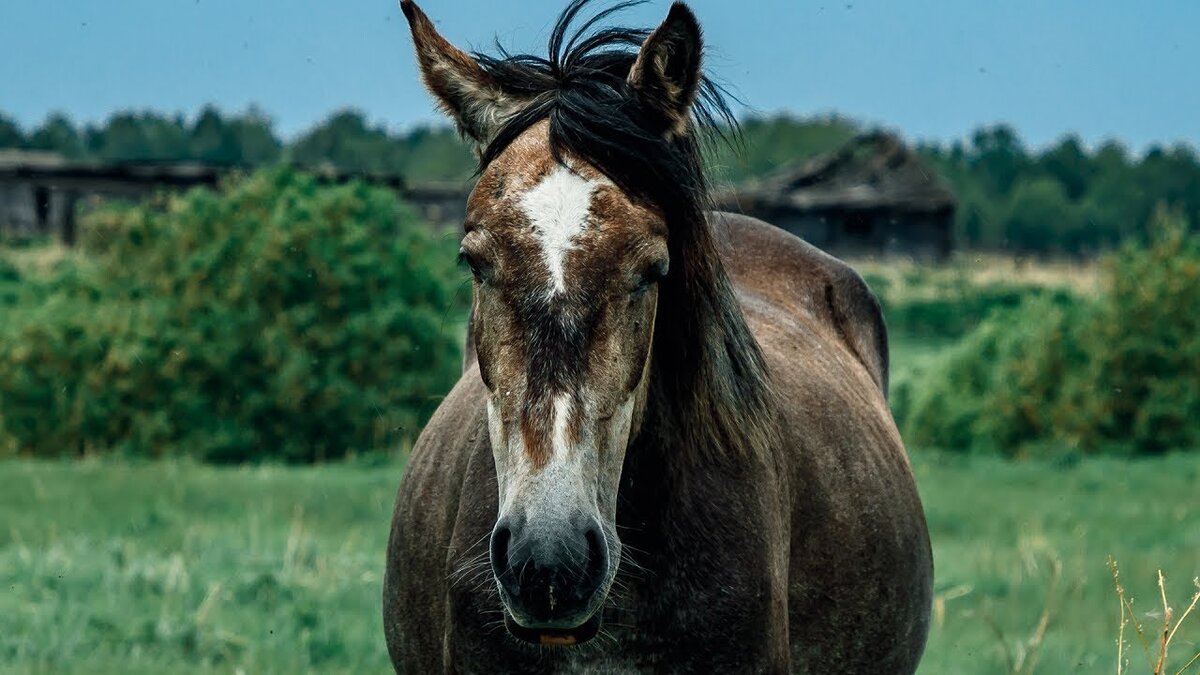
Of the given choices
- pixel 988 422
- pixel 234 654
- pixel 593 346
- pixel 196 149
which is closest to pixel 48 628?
pixel 234 654

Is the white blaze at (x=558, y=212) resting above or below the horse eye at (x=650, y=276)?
above

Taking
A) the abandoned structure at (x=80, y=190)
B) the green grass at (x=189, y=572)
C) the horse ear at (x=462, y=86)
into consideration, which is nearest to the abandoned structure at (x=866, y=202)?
the abandoned structure at (x=80, y=190)

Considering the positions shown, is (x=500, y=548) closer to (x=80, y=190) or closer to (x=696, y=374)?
(x=696, y=374)

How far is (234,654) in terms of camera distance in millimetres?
8305

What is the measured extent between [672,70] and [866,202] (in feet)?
160

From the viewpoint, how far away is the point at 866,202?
2028 inches

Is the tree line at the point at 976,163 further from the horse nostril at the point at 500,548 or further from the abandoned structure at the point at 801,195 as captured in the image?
the horse nostril at the point at 500,548

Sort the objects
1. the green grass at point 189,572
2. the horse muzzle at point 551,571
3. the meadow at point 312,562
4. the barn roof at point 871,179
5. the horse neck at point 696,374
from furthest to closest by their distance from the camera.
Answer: the barn roof at point 871,179 → the meadow at point 312,562 → the green grass at point 189,572 → the horse neck at point 696,374 → the horse muzzle at point 551,571

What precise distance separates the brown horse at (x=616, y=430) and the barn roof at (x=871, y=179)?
47.7 meters

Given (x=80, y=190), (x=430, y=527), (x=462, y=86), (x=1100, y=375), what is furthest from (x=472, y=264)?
(x=80, y=190)

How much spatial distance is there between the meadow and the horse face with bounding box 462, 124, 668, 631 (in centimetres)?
220

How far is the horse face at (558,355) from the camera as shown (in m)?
3.15

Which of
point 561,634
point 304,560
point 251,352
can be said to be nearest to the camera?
point 561,634

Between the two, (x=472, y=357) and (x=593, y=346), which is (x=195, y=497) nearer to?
(x=472, y=357)
